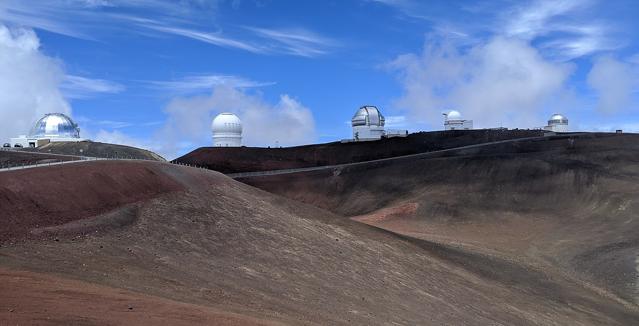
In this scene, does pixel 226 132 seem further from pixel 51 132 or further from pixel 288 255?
pixel 288 255

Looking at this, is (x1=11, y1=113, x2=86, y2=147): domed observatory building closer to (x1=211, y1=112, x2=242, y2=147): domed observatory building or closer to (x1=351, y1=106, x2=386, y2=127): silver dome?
(x1=211, y1=112, x2=242, y2=147): domed observatory building

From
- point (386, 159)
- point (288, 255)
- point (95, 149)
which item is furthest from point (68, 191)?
point (386, 159)

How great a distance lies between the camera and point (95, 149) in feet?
247

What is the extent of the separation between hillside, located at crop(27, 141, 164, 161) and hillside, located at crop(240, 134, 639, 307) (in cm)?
1413

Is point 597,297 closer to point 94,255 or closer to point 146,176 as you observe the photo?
point 146,176

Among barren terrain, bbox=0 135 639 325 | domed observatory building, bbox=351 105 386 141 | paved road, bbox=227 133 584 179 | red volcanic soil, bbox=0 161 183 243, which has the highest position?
domed observatory building, bbox=351 105 386 141

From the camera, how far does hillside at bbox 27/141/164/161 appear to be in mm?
73375

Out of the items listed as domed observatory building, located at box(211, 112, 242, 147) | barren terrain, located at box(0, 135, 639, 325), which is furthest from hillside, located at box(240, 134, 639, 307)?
domed observatory building, located at box(211, 112, 242, 147)

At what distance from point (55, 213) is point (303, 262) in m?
11.2

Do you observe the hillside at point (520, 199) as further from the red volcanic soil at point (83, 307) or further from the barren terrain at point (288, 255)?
the red volcanic soil at point (83, 307)

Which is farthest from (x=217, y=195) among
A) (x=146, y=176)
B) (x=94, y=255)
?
(x=94, y=255)

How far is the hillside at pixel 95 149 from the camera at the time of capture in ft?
241

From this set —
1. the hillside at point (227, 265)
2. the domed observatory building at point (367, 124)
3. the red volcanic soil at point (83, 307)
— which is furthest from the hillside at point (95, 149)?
the red volcanic soil at point (83, 307)

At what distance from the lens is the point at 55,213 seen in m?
26.0
